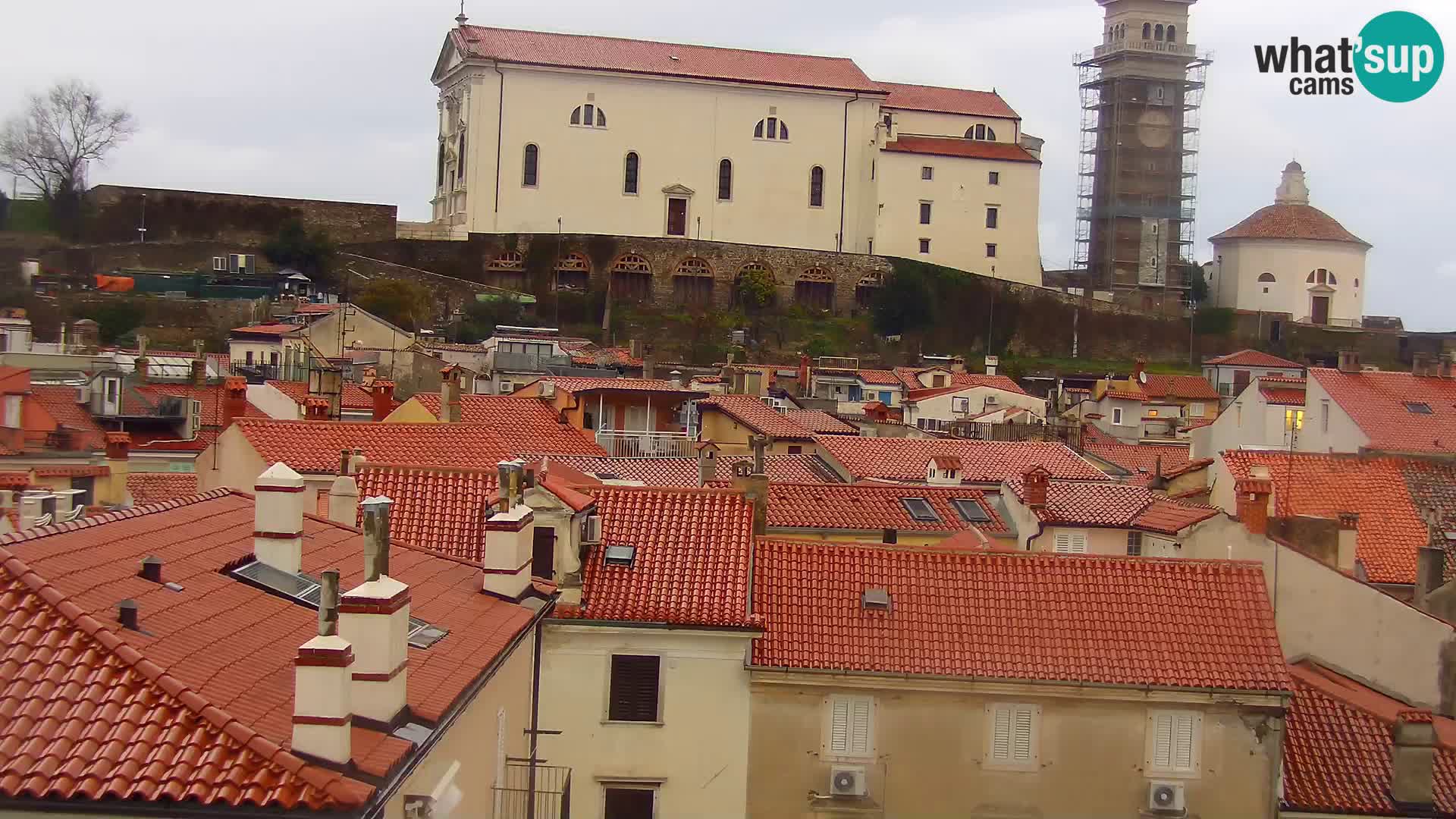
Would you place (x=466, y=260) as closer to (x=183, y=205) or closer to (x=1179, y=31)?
(x=183, y=205)

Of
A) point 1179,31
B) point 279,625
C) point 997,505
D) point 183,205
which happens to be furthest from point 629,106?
point 279,625

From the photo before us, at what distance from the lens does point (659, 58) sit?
82.1 m

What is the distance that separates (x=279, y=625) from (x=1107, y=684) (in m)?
8.51

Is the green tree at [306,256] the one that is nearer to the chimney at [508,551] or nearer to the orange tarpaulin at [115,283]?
the orange tarpaulin at [115,283]

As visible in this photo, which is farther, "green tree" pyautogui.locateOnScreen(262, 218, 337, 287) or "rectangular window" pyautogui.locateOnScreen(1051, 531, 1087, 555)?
"green tree" pyautogui.locateOnScreen(262, 218, 337, 287)

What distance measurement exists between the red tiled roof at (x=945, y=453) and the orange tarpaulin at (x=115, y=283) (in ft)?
142

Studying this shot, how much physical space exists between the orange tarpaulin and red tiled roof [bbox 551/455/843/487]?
43300 millimetres

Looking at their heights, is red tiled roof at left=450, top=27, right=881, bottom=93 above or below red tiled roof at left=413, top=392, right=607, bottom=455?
above

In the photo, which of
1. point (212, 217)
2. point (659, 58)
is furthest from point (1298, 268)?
point (212, 217)

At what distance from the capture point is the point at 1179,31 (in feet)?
284

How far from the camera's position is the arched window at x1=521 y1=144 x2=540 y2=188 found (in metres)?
79.9

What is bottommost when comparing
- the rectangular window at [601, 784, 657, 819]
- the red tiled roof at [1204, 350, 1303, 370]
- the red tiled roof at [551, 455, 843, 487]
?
the rectangular window at [601, 784, 657, 819]

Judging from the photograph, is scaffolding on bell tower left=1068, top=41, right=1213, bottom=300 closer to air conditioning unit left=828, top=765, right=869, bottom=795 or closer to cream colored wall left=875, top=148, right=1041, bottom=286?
cream colored wall left=875, top=148, right=1041, bottom=286

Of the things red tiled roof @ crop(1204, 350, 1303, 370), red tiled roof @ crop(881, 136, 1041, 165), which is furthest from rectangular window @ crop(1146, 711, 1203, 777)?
red tiled roof @ crop(881, 136, 1041, 165)
